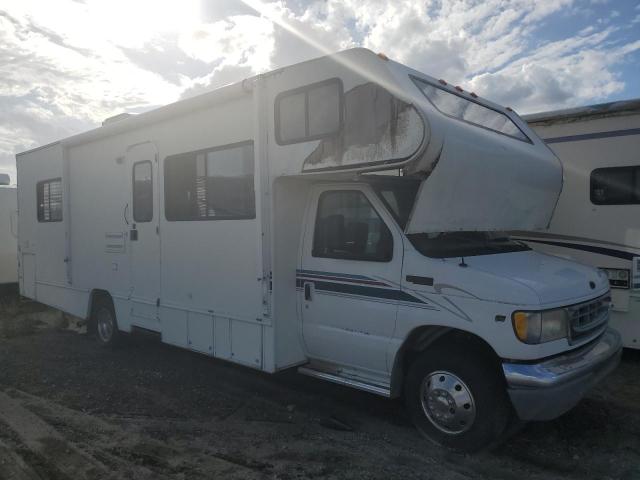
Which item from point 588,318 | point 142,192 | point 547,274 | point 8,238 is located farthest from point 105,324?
point 588,318

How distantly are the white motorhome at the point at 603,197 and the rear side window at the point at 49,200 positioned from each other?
6784 mm

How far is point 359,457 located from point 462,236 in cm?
202

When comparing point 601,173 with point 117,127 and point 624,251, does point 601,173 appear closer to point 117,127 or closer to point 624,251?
point 624,251

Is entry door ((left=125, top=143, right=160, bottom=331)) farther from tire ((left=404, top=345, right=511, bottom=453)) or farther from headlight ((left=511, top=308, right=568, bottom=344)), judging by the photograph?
headlight ((left=511, top=308, right=568, bottom=344))

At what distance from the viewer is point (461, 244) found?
4.68 metres

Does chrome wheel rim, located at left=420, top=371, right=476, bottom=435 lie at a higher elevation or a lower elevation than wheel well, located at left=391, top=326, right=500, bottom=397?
Result: lower

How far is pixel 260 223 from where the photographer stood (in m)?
4.98

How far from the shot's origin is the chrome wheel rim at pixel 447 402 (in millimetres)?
4086

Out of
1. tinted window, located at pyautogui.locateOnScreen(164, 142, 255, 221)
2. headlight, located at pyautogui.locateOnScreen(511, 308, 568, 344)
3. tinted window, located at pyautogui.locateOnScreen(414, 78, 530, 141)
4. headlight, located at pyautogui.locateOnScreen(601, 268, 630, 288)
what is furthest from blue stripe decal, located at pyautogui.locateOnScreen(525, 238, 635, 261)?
tinted window, located at pyautogui.locateOnScreen(164, 142, 255, 221)

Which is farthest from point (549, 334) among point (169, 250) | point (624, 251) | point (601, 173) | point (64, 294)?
point (64, 294)

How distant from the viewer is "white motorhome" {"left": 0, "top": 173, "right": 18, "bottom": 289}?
1122cm

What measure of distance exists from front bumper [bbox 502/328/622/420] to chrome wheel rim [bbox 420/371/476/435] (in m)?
0.37

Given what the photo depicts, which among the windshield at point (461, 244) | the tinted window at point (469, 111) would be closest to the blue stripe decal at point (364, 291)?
the windshield at point (461, 244)

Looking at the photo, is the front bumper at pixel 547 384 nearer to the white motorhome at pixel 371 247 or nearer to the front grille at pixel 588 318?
the white motorhome at pixel 371 247
